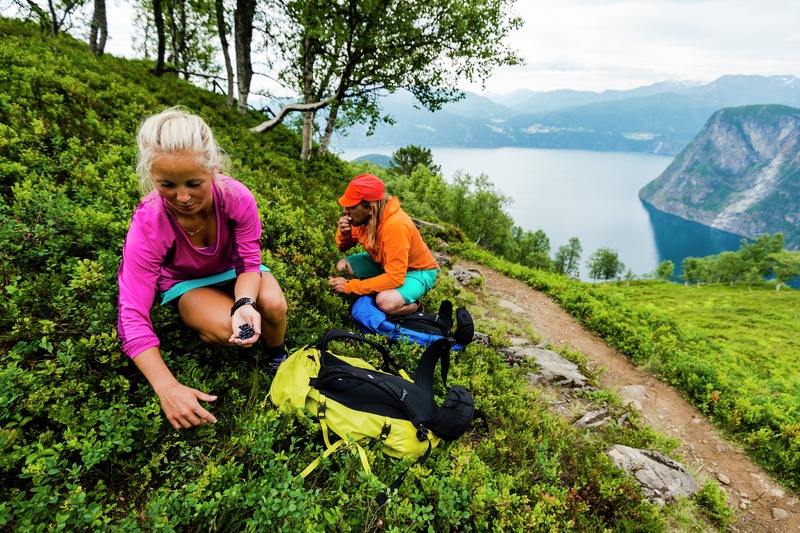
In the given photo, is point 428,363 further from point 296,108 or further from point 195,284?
point 296,108

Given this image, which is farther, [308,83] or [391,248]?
[308,83]

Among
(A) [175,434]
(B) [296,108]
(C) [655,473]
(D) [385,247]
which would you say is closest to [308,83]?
(B) [296,108]

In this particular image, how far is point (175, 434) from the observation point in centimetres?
289

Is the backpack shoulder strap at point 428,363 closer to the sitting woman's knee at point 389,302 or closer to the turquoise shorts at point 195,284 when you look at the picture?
the sitting woman's knee at point 389,302

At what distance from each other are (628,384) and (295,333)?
7261 millimetres

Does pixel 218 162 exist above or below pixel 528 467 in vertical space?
above

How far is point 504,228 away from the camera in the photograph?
182ft

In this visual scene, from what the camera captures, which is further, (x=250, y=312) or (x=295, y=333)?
(x=295, y=333)

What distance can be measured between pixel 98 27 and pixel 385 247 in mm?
13958

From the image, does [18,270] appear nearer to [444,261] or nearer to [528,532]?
[528,532]

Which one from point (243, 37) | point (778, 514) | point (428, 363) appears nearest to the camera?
point (428, 363)

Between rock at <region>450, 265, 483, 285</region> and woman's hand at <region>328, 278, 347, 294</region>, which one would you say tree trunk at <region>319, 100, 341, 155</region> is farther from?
woman's hand at <region>328, 278, 347, 294</region>

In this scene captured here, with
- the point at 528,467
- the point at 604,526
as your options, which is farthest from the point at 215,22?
the point at 604,526

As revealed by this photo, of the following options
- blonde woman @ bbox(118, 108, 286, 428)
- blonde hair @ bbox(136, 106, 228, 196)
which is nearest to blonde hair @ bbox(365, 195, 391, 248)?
blonde woman @ bbox(118, 108, 286, 428)
